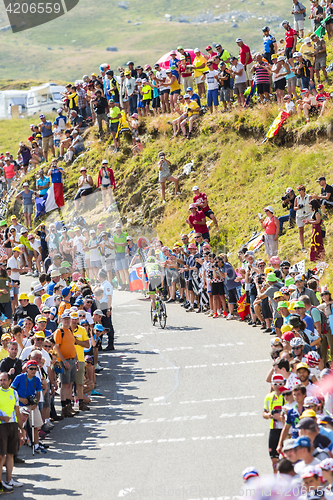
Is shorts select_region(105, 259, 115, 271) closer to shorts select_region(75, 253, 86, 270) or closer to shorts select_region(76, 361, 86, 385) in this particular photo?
shorts select_region(75, 253, 86, 270)

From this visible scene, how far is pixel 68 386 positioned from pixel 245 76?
1478 cm

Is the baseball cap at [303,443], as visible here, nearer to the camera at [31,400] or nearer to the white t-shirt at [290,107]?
the camera at [31,400]

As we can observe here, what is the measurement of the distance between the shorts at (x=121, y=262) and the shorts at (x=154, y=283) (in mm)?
4397

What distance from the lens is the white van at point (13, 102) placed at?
68.9 meters

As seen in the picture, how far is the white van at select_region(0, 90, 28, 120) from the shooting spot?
68938mm

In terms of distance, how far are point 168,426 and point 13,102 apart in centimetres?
6338

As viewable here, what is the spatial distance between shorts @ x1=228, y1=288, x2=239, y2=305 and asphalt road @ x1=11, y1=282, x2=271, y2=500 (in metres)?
0.89

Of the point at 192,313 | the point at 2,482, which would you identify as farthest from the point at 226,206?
the point at 2,482

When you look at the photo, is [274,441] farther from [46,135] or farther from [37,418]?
[46,135]

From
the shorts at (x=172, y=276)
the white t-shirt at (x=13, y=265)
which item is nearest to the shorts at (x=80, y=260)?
the white t-shirt at (x=13, y=265)

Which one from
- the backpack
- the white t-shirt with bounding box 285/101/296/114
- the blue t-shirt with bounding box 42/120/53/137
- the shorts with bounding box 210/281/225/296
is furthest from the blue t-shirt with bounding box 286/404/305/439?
the blue t-shirt with bounding box 42/120/53/137

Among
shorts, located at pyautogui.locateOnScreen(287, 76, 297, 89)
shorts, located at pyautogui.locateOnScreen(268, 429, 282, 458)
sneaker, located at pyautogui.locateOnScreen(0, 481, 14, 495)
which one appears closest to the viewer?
shorts, located at pyautogui.locateOnScreen(268, 429, 282, 458)

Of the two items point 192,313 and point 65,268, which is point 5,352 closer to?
point 65,268

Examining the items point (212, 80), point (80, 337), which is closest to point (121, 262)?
point (212, 80)
